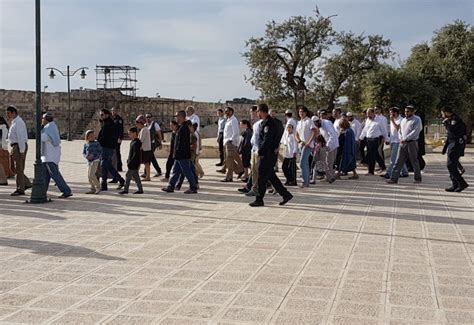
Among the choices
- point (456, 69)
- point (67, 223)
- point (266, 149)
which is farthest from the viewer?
point (456, 69)

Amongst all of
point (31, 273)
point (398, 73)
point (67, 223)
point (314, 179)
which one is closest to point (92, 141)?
point (67, 223)

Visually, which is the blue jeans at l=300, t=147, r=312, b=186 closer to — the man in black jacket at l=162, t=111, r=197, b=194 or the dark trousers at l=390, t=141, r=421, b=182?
the dark trousers at l=390, t=141, r=421, b=182

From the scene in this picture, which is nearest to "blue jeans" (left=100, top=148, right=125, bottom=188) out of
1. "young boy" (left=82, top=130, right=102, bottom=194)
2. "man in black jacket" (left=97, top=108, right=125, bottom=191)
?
"man in black jacket" (left=97, top=108, right=125, bottom=191)

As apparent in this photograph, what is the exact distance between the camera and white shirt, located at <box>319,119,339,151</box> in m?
13.0

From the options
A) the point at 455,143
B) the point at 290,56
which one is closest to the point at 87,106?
the point at 290,56

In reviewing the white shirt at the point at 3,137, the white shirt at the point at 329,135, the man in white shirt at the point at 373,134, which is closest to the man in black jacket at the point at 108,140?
the white shirt at the point at 3,137

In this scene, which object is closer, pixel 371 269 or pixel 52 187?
pixel 371 269

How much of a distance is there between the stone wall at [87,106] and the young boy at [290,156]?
3011 centimetres

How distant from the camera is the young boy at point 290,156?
11898mm

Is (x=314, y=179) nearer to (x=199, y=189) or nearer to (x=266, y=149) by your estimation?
(x=199, y=189)

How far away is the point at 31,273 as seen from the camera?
5426 millimetres

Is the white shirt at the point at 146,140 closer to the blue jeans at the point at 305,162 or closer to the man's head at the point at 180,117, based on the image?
the man's head at the point at 180,117

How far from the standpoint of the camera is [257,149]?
10.4 metres

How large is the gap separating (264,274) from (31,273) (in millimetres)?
2252
